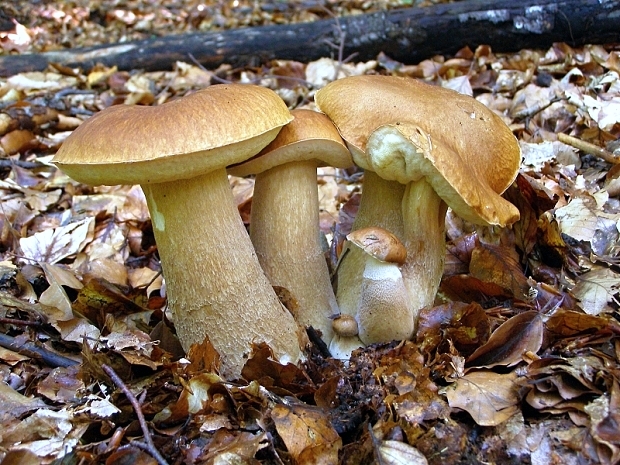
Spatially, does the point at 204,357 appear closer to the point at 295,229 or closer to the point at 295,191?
the point at 295,229

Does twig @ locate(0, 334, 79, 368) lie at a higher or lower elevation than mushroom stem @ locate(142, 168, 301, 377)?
lower

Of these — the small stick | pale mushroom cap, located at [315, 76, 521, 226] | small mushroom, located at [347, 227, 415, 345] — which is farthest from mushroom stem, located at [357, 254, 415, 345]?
the small stick

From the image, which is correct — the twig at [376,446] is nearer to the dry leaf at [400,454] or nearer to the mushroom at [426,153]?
the dry leaf at [400,454]

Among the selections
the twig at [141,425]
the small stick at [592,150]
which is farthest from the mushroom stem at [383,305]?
the small stick at [592,150]

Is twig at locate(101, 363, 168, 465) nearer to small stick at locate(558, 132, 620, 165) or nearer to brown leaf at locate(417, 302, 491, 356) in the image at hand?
brown leaf at locate(417, 302, 491, 356)

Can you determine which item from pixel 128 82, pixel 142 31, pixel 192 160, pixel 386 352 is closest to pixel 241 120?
pixel 192 160

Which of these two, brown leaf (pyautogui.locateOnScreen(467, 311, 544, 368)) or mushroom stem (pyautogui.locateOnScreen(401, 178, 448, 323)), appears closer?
brown leaf (pyautogui.locateOnScreen(467, 311, 544, 368))

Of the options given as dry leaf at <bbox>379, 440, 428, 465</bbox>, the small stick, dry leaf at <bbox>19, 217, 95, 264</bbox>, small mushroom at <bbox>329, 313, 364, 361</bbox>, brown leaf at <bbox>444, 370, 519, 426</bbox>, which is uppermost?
the small stick

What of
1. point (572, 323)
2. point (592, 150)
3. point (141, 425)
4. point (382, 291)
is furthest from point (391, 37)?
point (141, 425)
